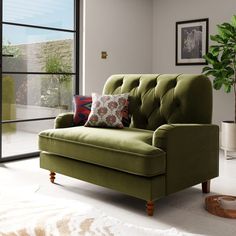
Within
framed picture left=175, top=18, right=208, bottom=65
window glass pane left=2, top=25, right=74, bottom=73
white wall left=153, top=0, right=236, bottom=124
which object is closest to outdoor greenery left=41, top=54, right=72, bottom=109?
window glass pane left=2, top=25, right=74, bottom=73

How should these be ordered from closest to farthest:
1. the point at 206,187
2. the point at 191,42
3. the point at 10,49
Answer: the point at 206,187 → the point at 10,49 → the point at 191,42

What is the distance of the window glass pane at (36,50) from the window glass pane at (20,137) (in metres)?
0.63

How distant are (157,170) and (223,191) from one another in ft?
3.01

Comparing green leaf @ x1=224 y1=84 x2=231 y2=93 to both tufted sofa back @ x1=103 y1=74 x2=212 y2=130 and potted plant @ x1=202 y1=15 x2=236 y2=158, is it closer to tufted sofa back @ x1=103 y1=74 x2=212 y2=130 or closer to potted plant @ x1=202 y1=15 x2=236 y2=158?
potted plant @ x1=202 y1=15 x2=236 y2=158

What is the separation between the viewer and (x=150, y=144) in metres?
2.59

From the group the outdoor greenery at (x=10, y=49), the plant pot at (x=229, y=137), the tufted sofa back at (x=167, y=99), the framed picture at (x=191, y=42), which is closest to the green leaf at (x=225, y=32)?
Result: the framed picture at (x=191, y=42)

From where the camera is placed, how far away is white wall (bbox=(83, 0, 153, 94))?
4.73m

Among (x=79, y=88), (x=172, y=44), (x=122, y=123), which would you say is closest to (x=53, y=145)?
(x=122, y=123)

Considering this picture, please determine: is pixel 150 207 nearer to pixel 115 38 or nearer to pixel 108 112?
pixel 108 112

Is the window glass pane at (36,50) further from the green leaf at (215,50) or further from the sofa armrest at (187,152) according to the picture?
the sofa armrest at (187,152)

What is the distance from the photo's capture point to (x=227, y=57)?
4418 millimetres

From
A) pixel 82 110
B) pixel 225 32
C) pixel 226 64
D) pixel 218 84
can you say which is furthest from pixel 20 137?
pixel 225 32

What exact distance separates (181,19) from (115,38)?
1.00 m

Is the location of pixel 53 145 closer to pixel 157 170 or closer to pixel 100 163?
pixel 100 163
